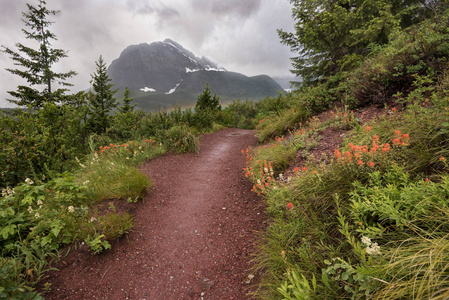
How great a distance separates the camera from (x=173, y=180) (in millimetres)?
5043

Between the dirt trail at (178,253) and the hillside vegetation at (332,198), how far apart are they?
0.27m

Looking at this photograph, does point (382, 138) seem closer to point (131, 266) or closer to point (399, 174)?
point (399, 174)

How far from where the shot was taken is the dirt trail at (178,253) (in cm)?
232

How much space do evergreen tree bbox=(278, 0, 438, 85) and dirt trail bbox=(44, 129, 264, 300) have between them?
7571mm

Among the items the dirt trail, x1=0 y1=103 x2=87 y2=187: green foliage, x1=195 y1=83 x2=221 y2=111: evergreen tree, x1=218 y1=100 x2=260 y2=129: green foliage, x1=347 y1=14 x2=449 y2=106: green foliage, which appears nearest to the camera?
the dirt trail

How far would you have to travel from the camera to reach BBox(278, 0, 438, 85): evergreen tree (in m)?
7.14

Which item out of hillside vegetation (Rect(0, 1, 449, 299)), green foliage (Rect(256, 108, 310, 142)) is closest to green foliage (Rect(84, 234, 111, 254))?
hillside vegetation (Rect(0, 1, 449, 299))

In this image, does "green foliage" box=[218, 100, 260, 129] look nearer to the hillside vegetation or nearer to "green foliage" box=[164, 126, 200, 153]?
"green foliage" box=[164, 126, 200, 153]

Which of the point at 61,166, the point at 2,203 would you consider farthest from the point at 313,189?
the point at 61,166

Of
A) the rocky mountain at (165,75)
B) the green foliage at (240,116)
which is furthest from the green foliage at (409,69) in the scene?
the rocky mountain at (165,75)

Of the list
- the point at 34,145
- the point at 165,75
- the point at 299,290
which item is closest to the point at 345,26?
the point at 299,290

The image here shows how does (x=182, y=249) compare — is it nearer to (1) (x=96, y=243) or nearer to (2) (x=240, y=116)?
(1) (x=96, y=243)

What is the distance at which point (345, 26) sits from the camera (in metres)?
7.83

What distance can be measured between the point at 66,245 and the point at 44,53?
71.1ft
